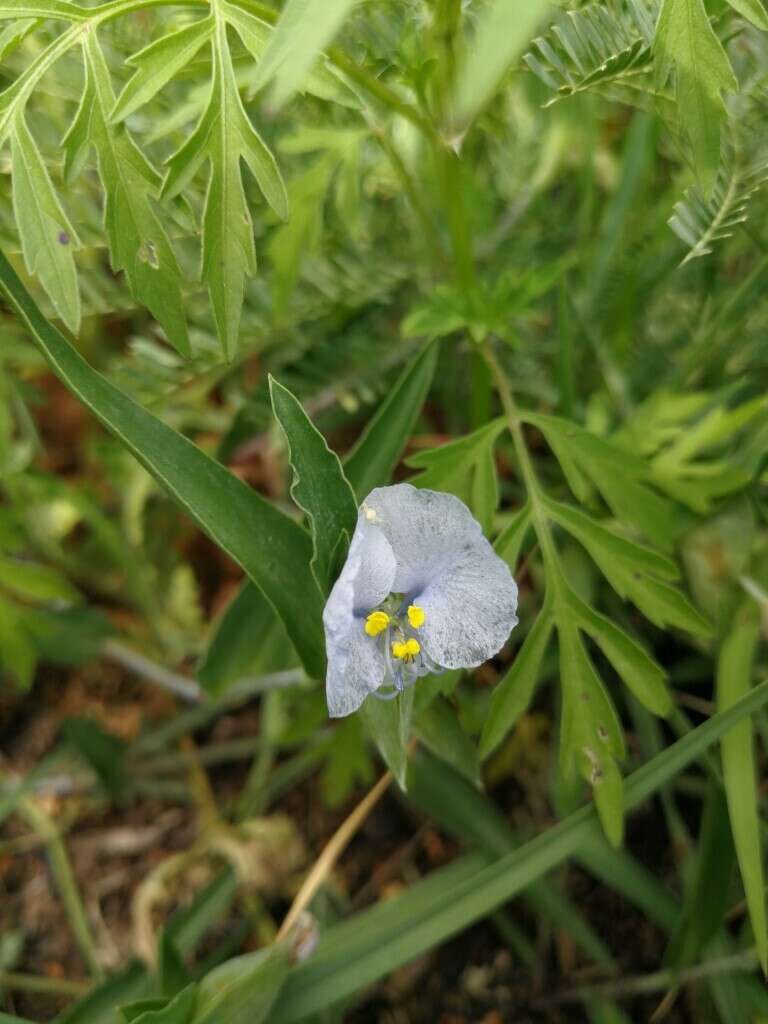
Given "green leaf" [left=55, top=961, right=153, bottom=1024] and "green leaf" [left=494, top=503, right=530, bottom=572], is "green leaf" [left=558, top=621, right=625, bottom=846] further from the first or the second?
"green leaf" [left=55, top=961, right=153, bottom=1024]

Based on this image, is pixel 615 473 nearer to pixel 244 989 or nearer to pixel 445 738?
pixel 445 738

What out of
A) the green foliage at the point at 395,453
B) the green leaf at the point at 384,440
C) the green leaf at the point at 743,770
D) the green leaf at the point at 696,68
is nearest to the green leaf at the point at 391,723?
the green foliage at the point at 395,453

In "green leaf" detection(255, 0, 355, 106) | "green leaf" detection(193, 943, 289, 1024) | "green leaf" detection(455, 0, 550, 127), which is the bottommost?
"green leaf" detection(193, 943, 289, 1024)

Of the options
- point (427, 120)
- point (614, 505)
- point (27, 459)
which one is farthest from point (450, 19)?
point (27, 459)

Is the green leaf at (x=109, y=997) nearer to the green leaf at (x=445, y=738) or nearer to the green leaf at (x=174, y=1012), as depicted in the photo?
the green leaf at (x=174, y=1012)

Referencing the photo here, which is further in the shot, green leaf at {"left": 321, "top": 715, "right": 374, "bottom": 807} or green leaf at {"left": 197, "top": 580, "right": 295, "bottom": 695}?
green leaf at {"left": 321, "top": 715, "right": 374, "bottom": 807}

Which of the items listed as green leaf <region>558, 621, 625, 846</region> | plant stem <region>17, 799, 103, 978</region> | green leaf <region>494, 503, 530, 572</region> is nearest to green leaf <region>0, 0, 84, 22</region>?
green leaf <region>494, 503, 530, 572</region>
